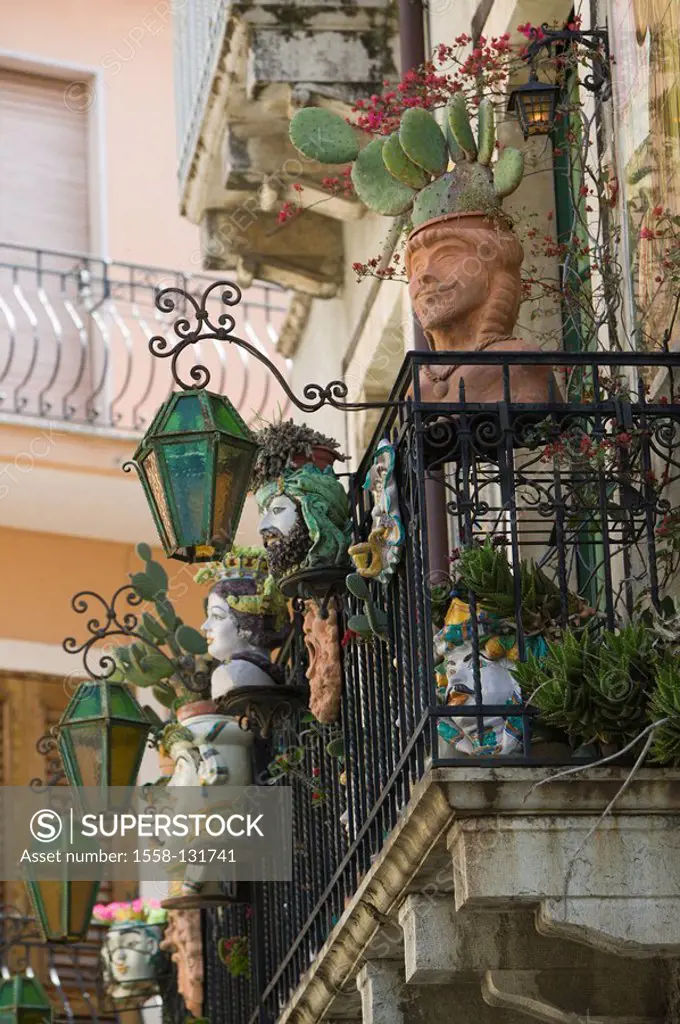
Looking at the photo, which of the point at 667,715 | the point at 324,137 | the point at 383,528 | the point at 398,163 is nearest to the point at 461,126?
the point at 398,163

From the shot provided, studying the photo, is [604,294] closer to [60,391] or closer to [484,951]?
[484,951]

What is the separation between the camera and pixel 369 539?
7.12 m

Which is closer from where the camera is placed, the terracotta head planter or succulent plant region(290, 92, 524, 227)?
succulent plant region(290, 92, 524, 227)

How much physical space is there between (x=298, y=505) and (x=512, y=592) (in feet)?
5.87

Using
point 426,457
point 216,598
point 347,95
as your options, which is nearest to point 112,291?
point 347,95

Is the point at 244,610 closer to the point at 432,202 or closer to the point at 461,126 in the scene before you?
the point at 432,202

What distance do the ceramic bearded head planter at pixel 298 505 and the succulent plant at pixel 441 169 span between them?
83cm

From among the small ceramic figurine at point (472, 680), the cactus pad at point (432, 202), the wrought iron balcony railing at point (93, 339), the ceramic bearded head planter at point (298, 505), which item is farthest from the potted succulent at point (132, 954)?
the small ceramic figurine at point (472, 680)

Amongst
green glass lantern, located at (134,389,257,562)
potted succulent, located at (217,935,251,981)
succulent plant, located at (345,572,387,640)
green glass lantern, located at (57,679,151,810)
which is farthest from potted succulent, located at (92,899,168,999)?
succulent plant, located at (345,572,387,640)

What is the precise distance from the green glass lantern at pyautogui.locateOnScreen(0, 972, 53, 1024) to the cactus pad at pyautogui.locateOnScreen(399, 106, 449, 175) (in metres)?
6.05

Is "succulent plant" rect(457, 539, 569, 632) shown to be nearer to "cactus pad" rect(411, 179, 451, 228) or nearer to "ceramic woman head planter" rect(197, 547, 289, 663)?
"cactus pad" rect(411, 179, 451, 228)

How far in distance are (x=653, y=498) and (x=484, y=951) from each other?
1.22 metres

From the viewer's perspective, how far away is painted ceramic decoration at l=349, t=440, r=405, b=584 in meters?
6.94

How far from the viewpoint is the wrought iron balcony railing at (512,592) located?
6160 millimetres
